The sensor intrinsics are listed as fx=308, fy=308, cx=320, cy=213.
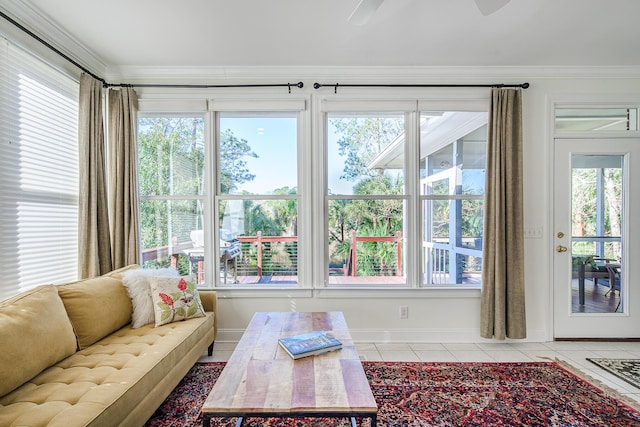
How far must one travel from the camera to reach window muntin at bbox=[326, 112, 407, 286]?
122 inches

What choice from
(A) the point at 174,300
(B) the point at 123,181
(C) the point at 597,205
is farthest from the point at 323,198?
(C) the point at 597,205

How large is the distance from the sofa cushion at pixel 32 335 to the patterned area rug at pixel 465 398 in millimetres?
693

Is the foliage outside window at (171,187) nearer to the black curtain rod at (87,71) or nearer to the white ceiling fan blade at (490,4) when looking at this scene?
the black curtain rod at (87,71)

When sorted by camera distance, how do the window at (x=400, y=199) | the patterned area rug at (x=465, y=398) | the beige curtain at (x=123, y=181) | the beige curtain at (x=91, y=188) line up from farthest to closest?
1. the window at (x=400, y=199)
2. the beige curtain at (x=123, y=181)
3. the beige curtain at (x=91, y=188)
4. the patterned area rug at (x=465, y=398)

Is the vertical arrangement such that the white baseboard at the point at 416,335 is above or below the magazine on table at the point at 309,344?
below

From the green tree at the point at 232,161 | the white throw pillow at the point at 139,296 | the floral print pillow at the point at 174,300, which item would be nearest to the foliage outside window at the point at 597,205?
the green tree at the point at 232,161

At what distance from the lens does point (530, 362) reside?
8.55 feet

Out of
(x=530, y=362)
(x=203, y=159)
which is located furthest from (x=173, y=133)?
(x=530, y=362)

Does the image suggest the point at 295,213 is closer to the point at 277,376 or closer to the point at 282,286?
the point at 282,286

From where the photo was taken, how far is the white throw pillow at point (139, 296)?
2271 millimetres

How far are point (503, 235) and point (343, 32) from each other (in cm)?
228

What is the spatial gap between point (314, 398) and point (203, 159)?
252 centimetres

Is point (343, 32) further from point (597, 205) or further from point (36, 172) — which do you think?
point (597, 205)

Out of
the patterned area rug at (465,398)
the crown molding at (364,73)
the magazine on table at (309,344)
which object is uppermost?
the crown molding at (364,73)
